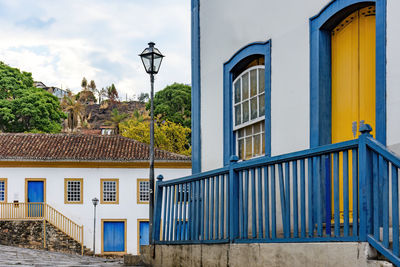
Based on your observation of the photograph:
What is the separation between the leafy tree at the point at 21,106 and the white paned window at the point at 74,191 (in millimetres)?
15763

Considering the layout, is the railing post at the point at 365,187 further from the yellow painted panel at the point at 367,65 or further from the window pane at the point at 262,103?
the window pane at the point at 262,103

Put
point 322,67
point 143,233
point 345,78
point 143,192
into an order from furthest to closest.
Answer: point 143,192
point 143,233
point 322,67
point 345,78

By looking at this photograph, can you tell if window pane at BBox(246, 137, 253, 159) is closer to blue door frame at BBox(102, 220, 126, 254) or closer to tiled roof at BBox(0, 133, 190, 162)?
tiled roof at BBox(0, 133, 190, 162)

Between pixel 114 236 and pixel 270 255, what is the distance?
1026 inches

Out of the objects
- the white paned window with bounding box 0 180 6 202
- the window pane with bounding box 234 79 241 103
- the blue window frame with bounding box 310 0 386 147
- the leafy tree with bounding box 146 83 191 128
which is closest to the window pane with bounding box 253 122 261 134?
the window pane with bounding box 234 79 241 103

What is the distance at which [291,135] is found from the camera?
6.74 metres

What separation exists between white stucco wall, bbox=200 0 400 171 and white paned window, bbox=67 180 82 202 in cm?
2246

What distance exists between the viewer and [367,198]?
407cm

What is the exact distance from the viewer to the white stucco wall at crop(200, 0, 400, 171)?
16.8 ft

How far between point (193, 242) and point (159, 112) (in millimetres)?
47434

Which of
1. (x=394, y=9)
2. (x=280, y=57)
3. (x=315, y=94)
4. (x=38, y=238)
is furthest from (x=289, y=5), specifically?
(x=38, y=238)

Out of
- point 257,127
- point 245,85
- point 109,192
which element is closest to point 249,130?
point 257,127

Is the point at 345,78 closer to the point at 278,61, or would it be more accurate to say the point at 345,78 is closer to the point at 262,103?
the point at 278,61

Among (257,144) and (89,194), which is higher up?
(257,144)
